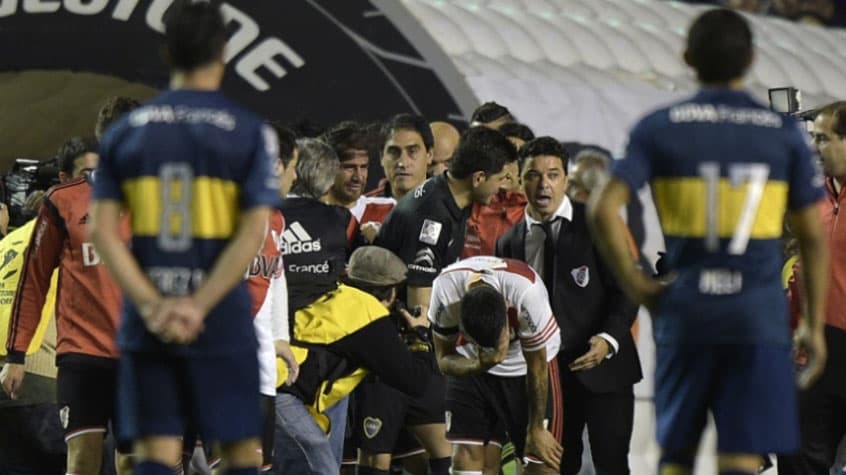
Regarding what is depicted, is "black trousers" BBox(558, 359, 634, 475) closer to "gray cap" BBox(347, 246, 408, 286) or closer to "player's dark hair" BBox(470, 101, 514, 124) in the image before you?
"gray cap" BBox(347, 246, 408, 286)

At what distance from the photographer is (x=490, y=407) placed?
8.28 meters

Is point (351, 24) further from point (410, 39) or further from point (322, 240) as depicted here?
point (322, 240)

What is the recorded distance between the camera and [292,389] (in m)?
7.99

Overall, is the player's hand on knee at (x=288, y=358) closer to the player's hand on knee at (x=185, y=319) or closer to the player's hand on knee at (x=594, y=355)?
the player's hand on knee at (x=594, y=355)

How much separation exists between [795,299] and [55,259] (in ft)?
10.5

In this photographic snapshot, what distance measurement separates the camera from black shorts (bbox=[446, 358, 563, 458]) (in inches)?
324

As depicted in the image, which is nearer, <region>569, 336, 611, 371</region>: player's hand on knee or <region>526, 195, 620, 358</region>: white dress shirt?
<region>569, 336, 611, 371</region>: player's hand on knee

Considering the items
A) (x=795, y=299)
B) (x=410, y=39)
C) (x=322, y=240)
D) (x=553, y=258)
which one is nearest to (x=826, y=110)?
(x=795, y=299)

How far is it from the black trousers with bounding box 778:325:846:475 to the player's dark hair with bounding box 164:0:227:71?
11.7 ft

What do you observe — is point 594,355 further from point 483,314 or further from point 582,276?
point 483,314

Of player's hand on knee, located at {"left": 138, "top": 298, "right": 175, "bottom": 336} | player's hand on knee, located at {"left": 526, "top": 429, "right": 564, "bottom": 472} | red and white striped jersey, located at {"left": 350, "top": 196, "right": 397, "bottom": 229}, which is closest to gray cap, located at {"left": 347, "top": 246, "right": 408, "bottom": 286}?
red and white striped jersey, located at {"left": 350, "top": 196, "right": 397, "bottom": 229}

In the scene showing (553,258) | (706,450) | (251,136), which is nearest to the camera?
(251,136)

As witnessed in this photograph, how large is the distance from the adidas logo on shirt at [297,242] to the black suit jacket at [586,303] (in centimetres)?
114

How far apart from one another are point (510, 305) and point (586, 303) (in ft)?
2.17
